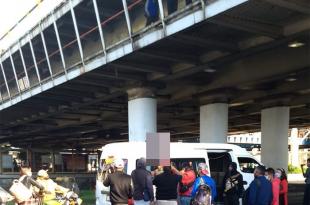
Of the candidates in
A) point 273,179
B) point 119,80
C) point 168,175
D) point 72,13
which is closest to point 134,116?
point 119,80

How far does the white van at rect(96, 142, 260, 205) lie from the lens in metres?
11.4

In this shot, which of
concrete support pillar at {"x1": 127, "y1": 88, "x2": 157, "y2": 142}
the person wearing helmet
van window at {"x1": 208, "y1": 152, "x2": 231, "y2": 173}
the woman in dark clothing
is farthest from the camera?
concrete support pillar at {"x1": 127, "y1": 88, "x2": 157, "y2": 142}

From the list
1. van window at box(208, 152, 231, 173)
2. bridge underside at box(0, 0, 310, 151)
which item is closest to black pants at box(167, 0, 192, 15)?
bridge underside at box(0, 0, 310, 151)

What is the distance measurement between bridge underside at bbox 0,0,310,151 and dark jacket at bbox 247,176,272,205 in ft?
13.0

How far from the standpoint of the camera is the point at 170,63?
17766 millimetres

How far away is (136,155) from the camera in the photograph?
37.2 feet

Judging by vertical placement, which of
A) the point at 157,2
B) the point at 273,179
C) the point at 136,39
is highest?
the point at 157,2

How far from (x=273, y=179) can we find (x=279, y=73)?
21.5ft

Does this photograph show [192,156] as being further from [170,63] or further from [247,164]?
[170,63]

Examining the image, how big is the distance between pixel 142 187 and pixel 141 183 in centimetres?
7

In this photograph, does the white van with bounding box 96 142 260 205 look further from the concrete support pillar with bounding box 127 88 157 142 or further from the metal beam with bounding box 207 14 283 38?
the concrete support pillar with bounding box 127 88 157 142

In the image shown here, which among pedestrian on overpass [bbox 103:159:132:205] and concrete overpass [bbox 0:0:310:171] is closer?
pedestrian on overpass [bbox 103:159:132:205]

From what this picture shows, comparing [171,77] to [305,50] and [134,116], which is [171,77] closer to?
[134,116]

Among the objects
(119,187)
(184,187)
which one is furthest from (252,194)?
(119,187)
